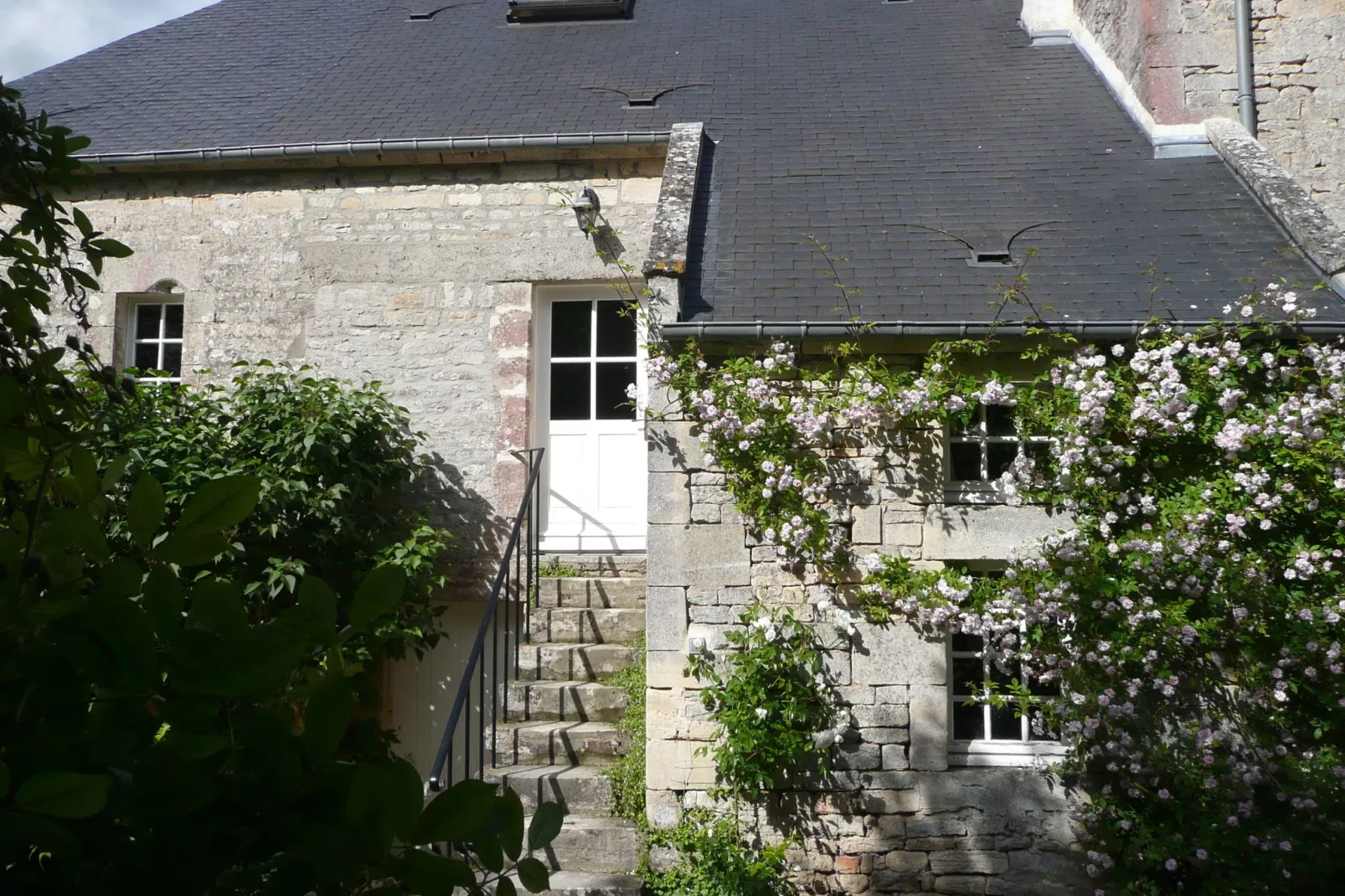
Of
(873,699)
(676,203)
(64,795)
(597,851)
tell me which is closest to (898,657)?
(873,699)

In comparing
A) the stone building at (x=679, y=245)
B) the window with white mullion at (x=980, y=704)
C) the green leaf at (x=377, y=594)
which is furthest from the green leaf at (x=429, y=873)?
the window with white mullion at (x=980, y=704)

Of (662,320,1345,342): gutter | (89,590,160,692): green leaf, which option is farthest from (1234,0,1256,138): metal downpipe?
(89,590,160,692): green leaf

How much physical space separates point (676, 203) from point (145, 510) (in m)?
5.42

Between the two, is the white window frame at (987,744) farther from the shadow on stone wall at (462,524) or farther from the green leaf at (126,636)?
the green leaf at (126,636)

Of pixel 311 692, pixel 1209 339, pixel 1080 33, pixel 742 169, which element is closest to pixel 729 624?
pixel 1209 339

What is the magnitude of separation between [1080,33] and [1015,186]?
2.78 meters

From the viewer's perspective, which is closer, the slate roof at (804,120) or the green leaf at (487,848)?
the green leaf at (487,848)

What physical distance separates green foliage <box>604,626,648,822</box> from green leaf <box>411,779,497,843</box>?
14.7 feet

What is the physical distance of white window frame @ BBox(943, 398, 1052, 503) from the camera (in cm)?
524

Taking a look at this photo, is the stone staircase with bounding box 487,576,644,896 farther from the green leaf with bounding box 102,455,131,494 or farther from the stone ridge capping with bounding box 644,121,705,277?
the green leaf with bounding box 102,455,131,494

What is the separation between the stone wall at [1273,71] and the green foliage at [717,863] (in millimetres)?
5587

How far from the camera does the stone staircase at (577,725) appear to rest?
Result: 503cm

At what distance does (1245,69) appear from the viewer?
704 cm

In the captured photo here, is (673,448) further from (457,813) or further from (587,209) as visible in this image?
(457,813)
